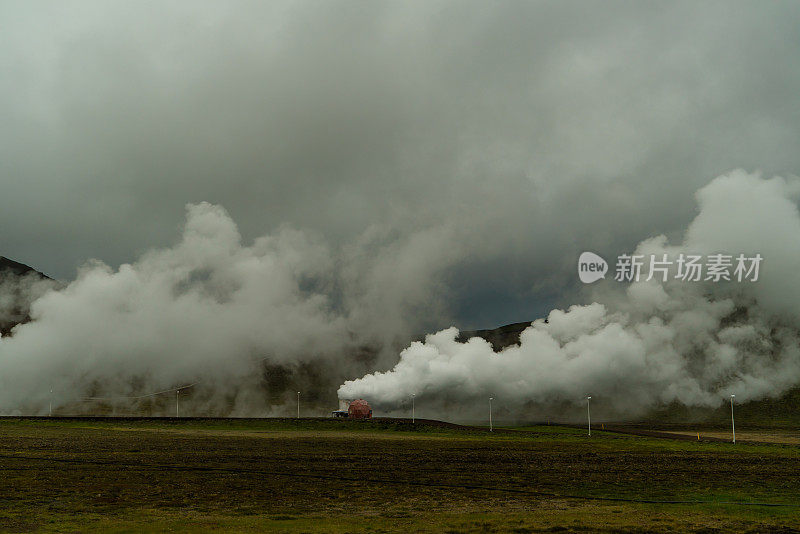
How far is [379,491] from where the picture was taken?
44.5 m

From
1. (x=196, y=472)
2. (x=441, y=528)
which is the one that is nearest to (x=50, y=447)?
(x=196, y=472)

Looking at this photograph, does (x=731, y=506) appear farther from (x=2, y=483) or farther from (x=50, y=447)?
(x=50, y=447)

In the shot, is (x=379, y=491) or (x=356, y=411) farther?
(x=356, y=411)

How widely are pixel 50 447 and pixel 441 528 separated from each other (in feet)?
221

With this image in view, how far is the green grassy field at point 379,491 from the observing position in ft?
108

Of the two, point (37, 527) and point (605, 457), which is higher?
point (37, 527)

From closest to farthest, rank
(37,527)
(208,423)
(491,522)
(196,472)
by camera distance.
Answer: (37,527) → (491,522) → (196,472) → (208,423)

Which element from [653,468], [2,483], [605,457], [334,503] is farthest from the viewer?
[605,457]

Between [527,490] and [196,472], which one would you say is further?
[196,472]

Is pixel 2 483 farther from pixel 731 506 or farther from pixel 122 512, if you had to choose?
pixel 731 506

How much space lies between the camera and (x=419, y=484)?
48.6 meters

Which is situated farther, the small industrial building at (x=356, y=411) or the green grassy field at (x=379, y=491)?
the small industrial building at (x=356, y=411)

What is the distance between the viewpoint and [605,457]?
265ft

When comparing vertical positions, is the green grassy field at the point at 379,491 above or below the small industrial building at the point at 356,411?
above
